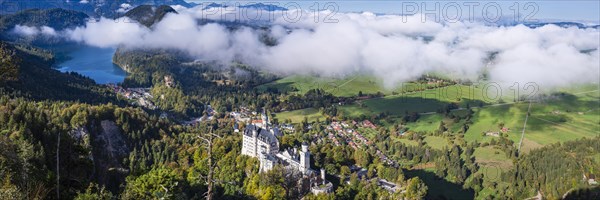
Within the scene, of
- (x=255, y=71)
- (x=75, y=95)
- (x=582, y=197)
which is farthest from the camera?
(x=255, y=71)

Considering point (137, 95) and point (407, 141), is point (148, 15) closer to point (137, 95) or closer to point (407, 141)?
point (137, 95)

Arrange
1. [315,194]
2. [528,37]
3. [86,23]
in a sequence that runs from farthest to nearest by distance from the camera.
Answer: [86,23] → [528,37] → [315,194]

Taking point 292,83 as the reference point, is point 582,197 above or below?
below

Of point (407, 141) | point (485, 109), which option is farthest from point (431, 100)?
point (407, 141)

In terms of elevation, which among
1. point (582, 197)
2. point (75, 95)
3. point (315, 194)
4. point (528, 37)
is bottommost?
point (582, 197)

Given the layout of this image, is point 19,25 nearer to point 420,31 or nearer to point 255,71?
point 255,71

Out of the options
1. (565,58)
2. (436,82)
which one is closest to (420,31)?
(565,58)

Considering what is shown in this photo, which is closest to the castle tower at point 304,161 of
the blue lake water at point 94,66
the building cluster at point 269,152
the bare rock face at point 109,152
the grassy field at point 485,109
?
the building cluster at point 269,152

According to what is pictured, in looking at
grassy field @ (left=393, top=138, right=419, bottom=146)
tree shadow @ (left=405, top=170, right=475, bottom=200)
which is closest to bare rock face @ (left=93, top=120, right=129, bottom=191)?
tree shadow @ (left=405, top=170, right=475, bottom=200)
